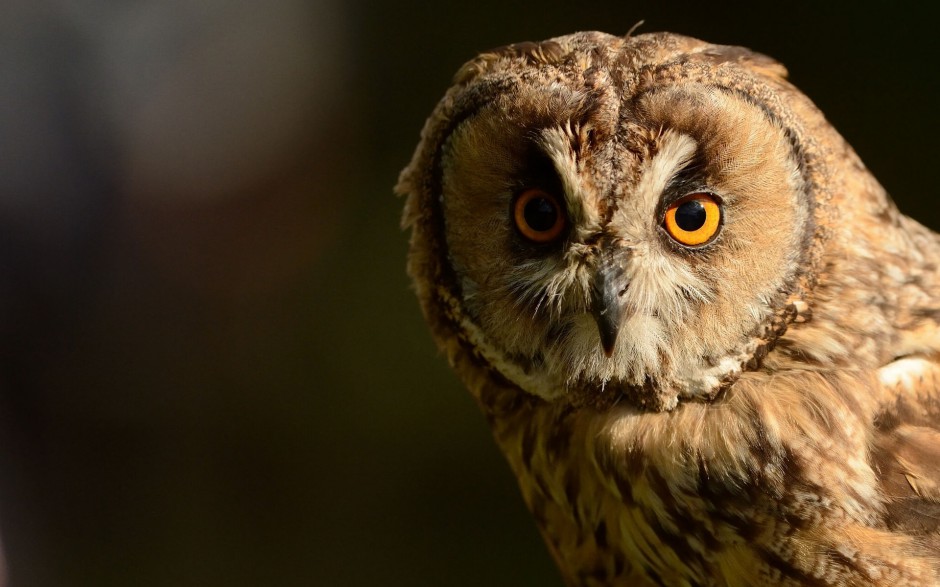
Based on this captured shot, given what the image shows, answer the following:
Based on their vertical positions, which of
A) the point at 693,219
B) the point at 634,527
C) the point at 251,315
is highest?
the point at 693,219

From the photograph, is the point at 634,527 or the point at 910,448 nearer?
the point at 910,448

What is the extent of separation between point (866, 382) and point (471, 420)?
3.00 metres

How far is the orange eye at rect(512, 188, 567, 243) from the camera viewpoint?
1.31 m

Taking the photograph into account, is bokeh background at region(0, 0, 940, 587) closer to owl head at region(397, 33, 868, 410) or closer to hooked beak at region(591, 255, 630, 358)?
owl head at region(397, 33, 868, 410)

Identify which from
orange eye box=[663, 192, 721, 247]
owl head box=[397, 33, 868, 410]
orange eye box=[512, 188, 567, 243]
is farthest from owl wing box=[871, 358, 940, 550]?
orange eye box=[512, 188, 567, 243]

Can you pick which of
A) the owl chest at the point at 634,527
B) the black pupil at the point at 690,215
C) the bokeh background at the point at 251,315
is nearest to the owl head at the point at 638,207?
the black pupil at the point at 690,215

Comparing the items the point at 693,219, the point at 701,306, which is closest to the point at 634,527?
the point at 701,306

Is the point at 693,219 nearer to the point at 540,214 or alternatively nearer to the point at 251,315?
the point at 540,214

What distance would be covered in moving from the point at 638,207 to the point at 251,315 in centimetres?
355

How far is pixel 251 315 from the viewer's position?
4.51 metres

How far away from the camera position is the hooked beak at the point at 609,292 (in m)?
1.26

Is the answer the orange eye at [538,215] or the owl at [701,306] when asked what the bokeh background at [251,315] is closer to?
the owl at [701,306]

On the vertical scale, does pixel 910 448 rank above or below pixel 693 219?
below

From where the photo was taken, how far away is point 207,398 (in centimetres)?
444
